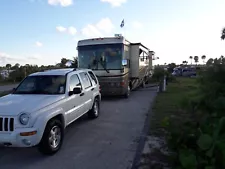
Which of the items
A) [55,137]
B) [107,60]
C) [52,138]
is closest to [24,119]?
[52,138]

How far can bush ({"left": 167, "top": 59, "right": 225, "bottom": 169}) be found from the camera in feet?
8.71

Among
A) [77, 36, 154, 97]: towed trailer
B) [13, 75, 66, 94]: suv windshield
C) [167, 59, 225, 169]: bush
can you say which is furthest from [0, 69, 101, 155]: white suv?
[77, 36, 154, 97]: towed trailer

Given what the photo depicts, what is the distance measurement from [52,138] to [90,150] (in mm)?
917

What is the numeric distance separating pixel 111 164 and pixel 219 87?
2475mm

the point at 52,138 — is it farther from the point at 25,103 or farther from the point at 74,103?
the point at 74,103

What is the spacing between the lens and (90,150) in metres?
5.38

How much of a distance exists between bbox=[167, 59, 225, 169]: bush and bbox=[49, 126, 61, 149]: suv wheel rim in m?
Result: 2.57

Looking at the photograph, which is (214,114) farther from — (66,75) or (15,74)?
(15,74)

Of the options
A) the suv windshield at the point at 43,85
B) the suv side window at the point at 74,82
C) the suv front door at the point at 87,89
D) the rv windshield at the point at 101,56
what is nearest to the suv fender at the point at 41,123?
the suv windshield at the point at 43,85

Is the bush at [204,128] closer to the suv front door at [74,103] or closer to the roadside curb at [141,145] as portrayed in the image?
the roadside curb at [141,145]

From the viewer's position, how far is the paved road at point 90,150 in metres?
4.63

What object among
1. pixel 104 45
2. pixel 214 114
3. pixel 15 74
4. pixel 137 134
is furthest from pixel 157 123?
pixel 15 74

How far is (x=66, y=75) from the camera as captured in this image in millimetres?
6500

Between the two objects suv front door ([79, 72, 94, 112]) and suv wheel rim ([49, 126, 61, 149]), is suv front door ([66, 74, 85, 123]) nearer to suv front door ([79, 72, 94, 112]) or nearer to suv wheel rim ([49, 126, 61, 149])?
suv front door ([79, 72, 94, 112])
